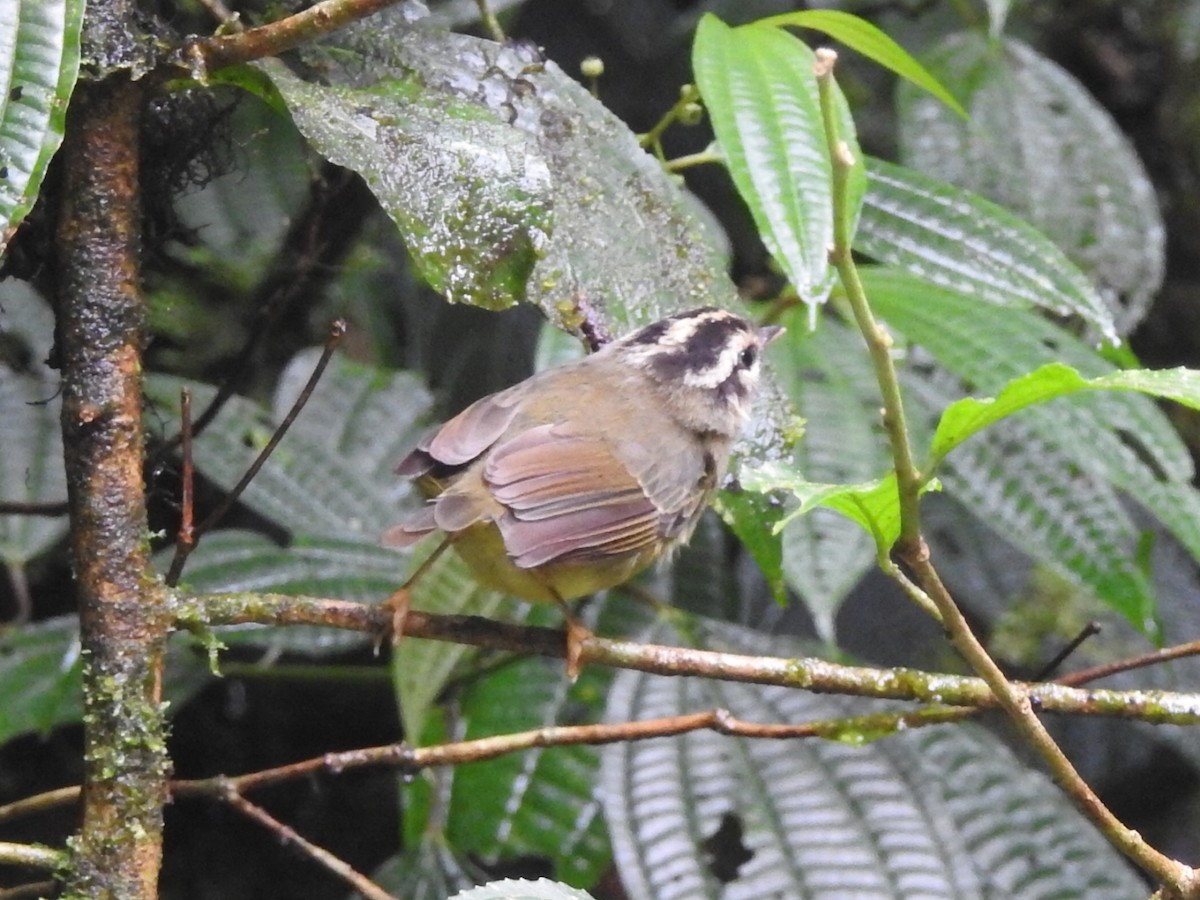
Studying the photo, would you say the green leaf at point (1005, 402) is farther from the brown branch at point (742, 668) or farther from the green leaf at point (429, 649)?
the green leaf at point (429, 649)

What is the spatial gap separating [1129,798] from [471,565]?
192cm

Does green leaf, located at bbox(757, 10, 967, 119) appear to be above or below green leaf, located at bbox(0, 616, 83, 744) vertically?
Answer: above

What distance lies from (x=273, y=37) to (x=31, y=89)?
22cm

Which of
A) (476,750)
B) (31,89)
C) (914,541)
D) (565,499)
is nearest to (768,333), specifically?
(565,499)

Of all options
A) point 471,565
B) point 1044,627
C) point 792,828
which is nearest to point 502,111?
point 471,565

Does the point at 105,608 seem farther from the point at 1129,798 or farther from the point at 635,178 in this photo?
the point at 1129,798

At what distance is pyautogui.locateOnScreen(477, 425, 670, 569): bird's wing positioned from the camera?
1.41m

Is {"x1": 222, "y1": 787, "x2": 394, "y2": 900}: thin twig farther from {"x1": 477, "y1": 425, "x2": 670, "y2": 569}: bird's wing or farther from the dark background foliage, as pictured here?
the dark background foliage

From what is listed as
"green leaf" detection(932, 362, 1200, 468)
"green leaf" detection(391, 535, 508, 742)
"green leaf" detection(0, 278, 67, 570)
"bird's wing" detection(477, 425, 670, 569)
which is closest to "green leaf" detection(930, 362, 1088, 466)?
"green leaf" detection(932, 362, 1200, 468)

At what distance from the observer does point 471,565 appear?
1.51 meters

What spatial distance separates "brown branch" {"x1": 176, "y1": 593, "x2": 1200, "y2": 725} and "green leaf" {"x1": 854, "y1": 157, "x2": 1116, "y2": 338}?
494 mm

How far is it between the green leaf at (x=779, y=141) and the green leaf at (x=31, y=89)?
640 mm

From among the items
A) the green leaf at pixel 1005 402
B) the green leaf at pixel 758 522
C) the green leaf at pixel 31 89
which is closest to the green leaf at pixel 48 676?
the green leaf at pixel 758 522

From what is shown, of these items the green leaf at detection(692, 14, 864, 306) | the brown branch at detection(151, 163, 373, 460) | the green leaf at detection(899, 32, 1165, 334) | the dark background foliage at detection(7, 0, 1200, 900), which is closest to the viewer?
the green leaf at detection(692, 14, 864, 306)
